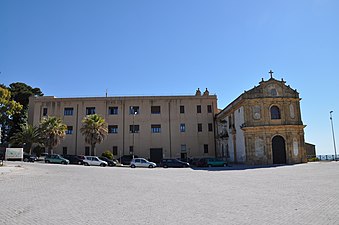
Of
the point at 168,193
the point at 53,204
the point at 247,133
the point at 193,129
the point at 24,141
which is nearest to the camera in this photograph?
the point at 53,204

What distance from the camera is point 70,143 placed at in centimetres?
4850

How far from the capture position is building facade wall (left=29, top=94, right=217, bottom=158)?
157ft

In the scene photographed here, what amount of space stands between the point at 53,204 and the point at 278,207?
7.31m

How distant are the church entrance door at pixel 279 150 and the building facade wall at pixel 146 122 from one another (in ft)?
44.3

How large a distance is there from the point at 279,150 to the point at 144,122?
72.6ft

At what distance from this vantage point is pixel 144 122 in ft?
161

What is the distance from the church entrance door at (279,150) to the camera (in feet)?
117

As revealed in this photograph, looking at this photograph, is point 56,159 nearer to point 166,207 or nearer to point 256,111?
point 256,111

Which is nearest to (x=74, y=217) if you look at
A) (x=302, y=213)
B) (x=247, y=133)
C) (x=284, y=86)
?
(x=302, y=213)

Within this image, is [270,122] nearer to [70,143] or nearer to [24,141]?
[70,143]

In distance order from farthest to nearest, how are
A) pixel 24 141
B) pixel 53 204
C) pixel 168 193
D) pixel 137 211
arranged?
1. pixel 24 141
2. pixel 168 193
3. pixel 53 204
4. pixel 137 211

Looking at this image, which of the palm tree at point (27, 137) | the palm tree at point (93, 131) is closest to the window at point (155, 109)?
the palm tree at point (93, 131)

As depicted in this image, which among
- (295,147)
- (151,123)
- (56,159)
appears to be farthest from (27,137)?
(295,147)

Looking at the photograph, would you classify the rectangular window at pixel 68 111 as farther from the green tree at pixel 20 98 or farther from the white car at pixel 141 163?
the white car at pixel 141 163
